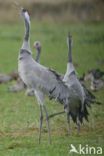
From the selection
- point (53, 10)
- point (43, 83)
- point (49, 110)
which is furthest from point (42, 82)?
point (53, 10)

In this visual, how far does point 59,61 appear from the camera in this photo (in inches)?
915

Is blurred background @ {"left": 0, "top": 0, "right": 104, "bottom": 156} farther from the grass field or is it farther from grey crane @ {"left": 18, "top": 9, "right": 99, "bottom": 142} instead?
grey crane @ {"left": 18, "top": 9, "right": 99, "bottom": 142}

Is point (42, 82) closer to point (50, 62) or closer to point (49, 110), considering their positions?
point (49, 110)

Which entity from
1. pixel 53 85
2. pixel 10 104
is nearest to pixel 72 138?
pixel 53 85

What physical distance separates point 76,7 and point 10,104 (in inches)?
918

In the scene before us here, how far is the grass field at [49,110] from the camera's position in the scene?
10594mm

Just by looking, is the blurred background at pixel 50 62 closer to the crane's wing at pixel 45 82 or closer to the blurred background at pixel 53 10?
the blurred background at pixel 53 10

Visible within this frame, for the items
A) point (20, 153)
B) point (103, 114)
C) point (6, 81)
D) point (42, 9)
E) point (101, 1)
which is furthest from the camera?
point (101, 1)

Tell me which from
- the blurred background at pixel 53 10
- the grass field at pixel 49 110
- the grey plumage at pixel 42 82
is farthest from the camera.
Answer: the blurred background at pixel 53 10

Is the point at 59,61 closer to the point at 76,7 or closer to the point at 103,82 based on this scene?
the point at 103,82

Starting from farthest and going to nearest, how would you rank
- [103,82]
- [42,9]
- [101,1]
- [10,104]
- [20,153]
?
[101,1] < [42,9] < [103,82] < [10,104] < [20,153]

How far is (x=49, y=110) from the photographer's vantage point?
1423 cm

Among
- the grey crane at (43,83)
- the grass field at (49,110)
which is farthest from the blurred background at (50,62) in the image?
the grey crane at (43,83)

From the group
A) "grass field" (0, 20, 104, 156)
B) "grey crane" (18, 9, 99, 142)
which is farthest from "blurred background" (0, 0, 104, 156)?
"grey crane" (18, 9, 99, 142)
